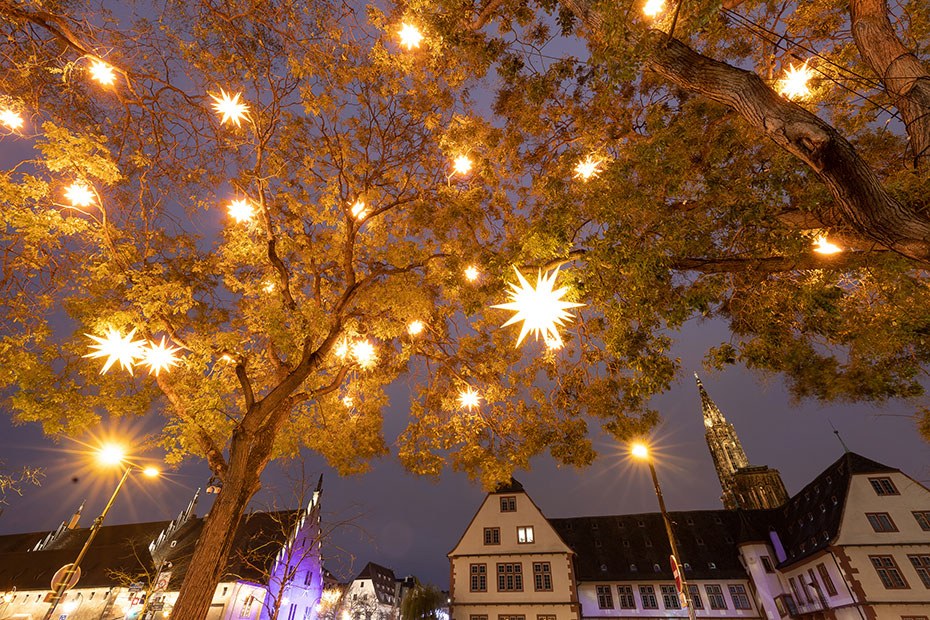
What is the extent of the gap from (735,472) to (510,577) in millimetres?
74202

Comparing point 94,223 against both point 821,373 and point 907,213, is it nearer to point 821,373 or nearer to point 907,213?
point 907,213

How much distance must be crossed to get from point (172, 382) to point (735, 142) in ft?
45.7

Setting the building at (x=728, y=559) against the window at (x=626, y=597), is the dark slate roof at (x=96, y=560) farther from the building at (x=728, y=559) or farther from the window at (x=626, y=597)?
the window at (x=626, y=597)

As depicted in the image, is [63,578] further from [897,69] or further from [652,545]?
[652,545]

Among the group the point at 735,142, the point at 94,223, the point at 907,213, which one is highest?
the point at 735,142

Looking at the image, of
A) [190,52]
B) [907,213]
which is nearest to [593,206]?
[907,213]

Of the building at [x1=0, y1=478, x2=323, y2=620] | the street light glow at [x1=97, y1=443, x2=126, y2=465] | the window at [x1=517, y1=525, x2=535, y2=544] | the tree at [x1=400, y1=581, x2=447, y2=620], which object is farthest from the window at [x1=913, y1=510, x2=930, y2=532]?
the street light glow at [x1=97, y1=443, x2=126, y2=465]

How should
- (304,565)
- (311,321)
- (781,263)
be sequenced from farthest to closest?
1. (304,565)
2. (311,321)
3. (781,263)

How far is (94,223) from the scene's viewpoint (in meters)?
8.62

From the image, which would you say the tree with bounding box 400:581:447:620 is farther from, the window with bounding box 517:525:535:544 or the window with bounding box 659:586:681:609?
the window with bounding box 659:586:681:609

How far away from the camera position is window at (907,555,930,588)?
23.2m

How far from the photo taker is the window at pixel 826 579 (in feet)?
82.9

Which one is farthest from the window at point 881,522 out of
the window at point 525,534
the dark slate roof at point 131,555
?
the dark slate roof at point 131,555

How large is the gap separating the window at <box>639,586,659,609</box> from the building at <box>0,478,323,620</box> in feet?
83.4
